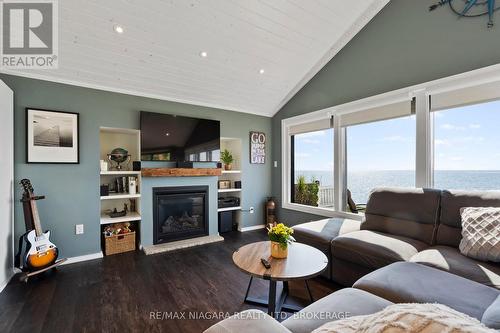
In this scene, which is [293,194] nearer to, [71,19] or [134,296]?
[134,296]

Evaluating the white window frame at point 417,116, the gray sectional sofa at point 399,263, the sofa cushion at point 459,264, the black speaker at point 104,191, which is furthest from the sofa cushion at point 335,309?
the black speaker at point 104,191

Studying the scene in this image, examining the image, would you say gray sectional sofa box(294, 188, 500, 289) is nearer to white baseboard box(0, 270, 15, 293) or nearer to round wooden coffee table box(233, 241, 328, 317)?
round wooden coffee table box(233, 241, 328, 317)

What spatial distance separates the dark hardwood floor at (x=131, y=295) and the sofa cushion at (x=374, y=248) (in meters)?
0.44

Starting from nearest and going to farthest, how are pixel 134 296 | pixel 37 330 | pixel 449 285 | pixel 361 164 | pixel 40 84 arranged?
pixel 449 285
pixel 37 330
pixel 134 296
pixel 40 84
pixel 361 164

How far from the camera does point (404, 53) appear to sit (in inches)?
110

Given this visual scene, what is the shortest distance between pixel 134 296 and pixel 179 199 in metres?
1.68

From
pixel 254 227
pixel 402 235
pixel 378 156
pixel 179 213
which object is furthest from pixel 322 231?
pixel 179 213

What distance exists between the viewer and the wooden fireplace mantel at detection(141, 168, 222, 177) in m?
3.35

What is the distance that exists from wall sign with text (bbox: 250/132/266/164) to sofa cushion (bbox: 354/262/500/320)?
3.19m

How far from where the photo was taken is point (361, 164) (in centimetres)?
342

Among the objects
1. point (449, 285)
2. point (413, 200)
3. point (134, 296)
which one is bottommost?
point (134, 296)

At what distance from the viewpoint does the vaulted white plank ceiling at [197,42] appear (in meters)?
2.43

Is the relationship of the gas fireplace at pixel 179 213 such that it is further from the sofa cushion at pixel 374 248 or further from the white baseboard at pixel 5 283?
the sofa cushion at pixel 374 248

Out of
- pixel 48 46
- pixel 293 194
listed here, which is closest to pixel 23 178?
pixel 48 46
